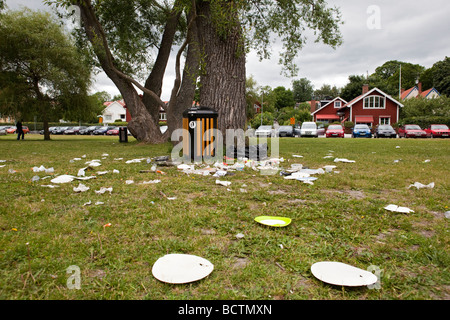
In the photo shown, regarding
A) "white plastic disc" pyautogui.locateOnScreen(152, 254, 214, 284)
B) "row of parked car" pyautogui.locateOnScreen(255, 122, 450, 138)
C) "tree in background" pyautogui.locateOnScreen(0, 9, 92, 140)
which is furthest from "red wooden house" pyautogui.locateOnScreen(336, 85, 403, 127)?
"white plastic disc" pyautogui.locateOnScreen(152, 254, 214, 284)

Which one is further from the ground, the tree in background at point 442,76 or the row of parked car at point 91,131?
the tree in background at point 442,76

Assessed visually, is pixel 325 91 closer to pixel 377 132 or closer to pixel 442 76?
pixel 442 76

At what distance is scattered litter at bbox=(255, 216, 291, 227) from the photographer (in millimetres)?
2545

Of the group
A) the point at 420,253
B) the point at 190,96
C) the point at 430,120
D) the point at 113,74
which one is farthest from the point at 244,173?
the point at 430,120

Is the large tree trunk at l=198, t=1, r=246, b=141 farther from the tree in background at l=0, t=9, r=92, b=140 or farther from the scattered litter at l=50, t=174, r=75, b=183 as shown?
the tree in background at l=0, t=9, r=92, b=140

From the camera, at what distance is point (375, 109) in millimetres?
43156

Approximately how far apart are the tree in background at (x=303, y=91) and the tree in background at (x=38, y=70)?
99102 mm

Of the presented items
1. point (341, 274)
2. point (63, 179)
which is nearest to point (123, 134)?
point (63, 179)

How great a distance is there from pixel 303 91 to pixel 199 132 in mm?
114281

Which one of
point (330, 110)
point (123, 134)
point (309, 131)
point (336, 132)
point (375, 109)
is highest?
point (330, 110)

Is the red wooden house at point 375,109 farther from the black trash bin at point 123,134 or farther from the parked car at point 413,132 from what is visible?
the black trash bin at point 123,134

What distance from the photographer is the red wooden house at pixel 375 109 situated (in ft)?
140

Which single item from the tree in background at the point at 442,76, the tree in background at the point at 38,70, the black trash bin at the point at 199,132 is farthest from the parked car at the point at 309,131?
the tree in background at the point at 442,76

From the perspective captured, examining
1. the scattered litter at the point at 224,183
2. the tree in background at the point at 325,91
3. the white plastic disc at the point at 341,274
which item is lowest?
the white plastic disc at the point at 341,274
